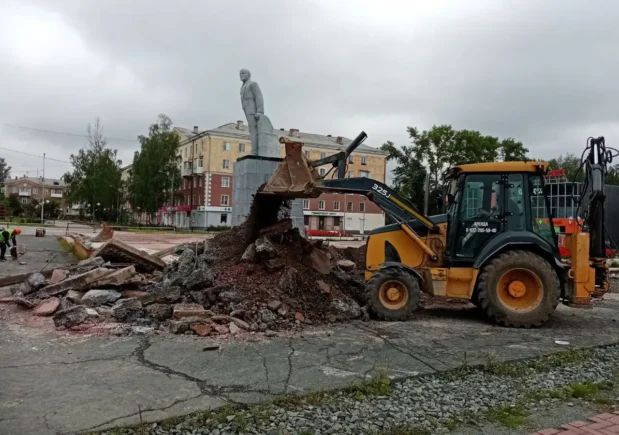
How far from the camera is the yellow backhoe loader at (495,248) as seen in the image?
26.5ft

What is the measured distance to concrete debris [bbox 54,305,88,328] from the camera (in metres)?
7.38

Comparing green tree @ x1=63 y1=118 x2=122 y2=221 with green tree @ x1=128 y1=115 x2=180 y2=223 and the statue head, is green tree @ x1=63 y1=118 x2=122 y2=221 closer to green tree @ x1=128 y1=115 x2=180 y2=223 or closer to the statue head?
green tree @ x1=128 y1=115 x2=180 y2=223

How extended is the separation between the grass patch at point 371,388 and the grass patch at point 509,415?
961mm

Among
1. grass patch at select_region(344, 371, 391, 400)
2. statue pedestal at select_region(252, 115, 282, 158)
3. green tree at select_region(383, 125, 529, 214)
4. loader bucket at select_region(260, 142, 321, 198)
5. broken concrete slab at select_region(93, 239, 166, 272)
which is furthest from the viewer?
green tree at select_region(383, 125, 529, 214)

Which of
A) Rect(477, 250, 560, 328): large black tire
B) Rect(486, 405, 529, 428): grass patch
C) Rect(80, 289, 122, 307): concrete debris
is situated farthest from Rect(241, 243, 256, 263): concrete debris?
Rect(486, 405, 529, 428): grass patch

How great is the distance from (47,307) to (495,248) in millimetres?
7351

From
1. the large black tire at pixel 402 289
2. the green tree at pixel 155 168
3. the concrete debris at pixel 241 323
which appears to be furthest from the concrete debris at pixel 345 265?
the green tree at pixel 155 168

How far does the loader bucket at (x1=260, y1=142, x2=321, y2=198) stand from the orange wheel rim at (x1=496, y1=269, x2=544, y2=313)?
345 centimetres

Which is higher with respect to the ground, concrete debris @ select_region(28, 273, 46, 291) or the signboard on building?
the signboard on building

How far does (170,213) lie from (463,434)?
231ft

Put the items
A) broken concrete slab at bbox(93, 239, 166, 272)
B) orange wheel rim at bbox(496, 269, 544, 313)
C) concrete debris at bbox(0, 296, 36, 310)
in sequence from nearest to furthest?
orange wheel rim at bbox(496, 269, 544, 313) < concrete debris at bbox(0, 296, 36, 310) < broken concrete slab at bbox(93, 239, 166, 272)

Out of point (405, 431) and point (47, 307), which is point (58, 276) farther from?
point (405, 431)

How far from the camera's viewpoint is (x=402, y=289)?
8406mm

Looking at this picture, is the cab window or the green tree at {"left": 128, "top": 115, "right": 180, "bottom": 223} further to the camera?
the green tree at {"left": 128, "top": 115, "right": 180, "bottom": 223}
